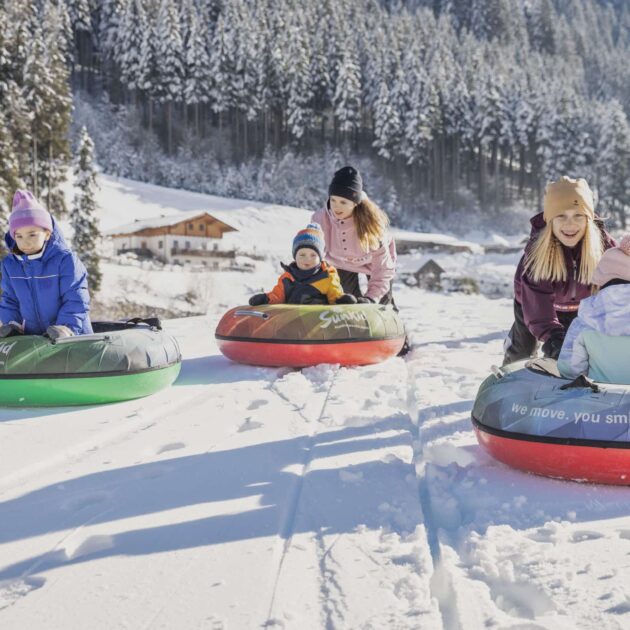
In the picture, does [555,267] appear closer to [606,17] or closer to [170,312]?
[170,312]

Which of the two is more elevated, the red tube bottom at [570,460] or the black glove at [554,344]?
the black glove at [554,344]

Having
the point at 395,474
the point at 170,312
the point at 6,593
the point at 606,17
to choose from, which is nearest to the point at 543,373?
the point at 395,474

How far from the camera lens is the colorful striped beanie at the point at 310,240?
6090 mm

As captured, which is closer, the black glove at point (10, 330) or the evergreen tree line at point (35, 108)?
the black glove at point (10, 330)

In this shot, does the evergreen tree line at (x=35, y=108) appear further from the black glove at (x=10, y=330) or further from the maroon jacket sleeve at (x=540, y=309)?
the maroon jacket sleeve at (x=540, y=309)

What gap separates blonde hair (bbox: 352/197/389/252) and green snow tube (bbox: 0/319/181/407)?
9.88 ft

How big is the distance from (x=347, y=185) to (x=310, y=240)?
88 centimetres

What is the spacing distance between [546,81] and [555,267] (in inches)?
2425

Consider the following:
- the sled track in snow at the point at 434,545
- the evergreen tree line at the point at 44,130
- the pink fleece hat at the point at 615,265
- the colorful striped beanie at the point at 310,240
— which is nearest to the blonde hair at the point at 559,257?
the pink fleece hat at the point at 615,265

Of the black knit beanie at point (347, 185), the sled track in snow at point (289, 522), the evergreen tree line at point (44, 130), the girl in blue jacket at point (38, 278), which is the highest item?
the evergreen tree line at point (44, 130)

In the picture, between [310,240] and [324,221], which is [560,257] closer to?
Answer: [310,240]

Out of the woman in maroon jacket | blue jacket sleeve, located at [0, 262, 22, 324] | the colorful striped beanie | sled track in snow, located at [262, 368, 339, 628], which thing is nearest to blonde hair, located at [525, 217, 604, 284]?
the woman in maroon jacket

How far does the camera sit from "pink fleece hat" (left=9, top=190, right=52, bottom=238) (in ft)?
14.9

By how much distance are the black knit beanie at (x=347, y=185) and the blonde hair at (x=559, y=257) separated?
2668 millimetres
